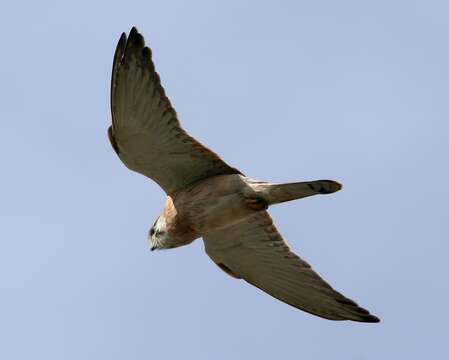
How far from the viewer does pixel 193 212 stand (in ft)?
48.2

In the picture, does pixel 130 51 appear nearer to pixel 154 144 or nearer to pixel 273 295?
pixel 154 144

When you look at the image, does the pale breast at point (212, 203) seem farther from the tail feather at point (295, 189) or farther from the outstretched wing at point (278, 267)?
the outstretched wing at point (278, 267)

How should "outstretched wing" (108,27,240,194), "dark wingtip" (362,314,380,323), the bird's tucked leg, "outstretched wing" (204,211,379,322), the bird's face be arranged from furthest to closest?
"outstretched wing" (204,211,379,322), "dark wingtip" (362,314,380,323), the bird's face, the bird's tucked leg, "outstretched wing" (108,27,240,194)

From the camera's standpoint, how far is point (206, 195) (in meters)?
14.5

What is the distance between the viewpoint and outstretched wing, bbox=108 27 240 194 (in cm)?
1365

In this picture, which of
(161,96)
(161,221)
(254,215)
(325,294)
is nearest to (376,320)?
(325,294)

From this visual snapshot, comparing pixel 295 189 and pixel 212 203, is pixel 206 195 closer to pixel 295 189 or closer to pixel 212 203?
pixel 212 203

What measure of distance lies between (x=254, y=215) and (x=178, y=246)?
1067 mm

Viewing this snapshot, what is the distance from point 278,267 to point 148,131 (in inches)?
107

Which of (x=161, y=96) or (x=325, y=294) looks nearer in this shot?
(x=161, y=96)

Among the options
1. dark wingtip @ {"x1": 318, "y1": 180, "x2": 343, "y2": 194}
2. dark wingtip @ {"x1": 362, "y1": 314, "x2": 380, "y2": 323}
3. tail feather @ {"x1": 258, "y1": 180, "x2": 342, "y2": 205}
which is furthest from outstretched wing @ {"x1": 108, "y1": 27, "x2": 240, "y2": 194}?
dark wingtip @ {"x1": 362, "y1": 314, "x2": 380, "y2": 323}

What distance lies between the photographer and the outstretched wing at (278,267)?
15172mm

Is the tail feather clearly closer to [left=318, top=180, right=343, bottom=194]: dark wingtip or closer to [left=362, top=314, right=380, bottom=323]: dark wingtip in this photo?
[left=318, top=180, right=343, bottom=194]: dark wingtip

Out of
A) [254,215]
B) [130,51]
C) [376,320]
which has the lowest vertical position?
[376,320]
